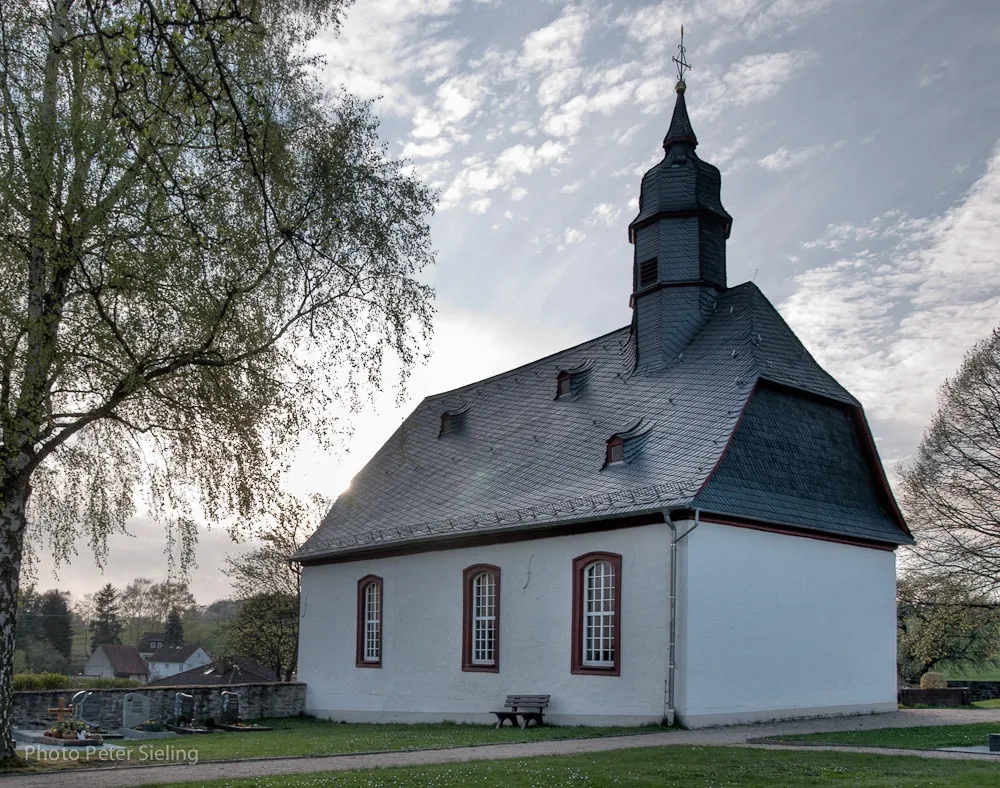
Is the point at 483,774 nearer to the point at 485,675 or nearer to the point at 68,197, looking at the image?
the point at 68,197

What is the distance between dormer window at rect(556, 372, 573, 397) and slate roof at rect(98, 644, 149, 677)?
184 feet

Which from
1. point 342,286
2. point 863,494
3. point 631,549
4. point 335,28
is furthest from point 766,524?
point 335,28

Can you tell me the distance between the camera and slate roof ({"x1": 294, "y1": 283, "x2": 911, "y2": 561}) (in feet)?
58.3

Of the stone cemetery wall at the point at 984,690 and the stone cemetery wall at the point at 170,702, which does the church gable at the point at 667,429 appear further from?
the stone cemetery wall at the point at 984,690

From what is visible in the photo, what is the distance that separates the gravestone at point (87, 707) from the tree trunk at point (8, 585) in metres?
9.39

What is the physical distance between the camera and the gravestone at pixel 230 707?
22.9m

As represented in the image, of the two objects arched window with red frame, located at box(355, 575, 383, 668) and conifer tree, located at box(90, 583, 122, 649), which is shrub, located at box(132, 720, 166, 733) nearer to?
arched window with red frame, located at box(355, 575, 383, 668)

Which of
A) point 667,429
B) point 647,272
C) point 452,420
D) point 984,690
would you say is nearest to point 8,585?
point 667,429

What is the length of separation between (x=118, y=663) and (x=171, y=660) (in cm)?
847

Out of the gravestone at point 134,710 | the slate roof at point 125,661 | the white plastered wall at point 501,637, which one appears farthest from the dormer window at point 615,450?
the slate roof at point 125,661

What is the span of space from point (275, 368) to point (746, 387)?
9215 mm

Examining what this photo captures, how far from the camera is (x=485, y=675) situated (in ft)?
65.0

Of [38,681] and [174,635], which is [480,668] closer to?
[38,681]

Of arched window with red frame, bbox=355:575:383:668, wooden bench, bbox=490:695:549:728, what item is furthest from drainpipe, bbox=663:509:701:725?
arched window with red frame, bbox=355:575:383:668
